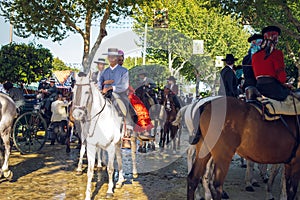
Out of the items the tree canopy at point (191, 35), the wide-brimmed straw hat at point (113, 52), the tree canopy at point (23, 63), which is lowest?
the wide-brimmed straw hat at point (113, 52)

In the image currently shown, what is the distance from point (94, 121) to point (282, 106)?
356 cm

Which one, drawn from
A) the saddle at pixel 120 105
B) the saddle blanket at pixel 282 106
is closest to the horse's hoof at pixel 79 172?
the saddle at pixel 120 105

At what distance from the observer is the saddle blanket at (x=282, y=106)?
6.49m

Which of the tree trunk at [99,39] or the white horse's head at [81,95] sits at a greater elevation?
the tree trunk at [99,39]

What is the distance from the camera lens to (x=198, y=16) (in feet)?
158

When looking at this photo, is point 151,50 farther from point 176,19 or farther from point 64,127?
point 64,127

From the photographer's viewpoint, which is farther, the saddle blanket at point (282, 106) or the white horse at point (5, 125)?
the white horse at point (5, 125)

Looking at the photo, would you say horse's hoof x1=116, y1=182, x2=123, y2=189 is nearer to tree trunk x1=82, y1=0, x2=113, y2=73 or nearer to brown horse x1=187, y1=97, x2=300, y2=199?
brown horse x1=187, y1=97, x2=300, y2=199

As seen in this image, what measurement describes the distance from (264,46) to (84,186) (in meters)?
4.86

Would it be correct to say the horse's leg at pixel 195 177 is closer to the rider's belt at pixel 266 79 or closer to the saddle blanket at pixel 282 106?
the saddle blanket at pixel 282 106

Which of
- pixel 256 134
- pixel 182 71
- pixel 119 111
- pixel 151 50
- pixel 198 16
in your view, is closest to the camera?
pixel 256 134

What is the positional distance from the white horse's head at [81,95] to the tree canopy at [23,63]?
1522cm

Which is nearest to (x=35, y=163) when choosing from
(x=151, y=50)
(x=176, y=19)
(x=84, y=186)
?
(x=84, y=186)

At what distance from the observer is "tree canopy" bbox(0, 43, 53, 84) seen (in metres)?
21.4
